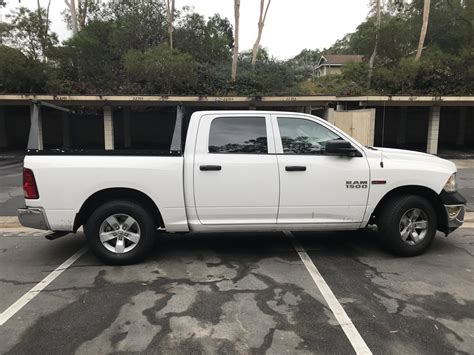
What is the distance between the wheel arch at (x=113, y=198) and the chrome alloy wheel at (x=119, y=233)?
25cm

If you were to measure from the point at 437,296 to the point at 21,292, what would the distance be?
4371mm

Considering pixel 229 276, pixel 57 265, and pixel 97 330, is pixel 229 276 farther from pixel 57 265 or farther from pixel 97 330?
pixel 57 265

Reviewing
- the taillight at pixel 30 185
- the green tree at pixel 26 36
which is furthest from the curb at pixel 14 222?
the green tree at pixel 26 36

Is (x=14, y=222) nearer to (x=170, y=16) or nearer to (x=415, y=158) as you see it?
(x=415, y=158)

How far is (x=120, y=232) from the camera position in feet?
17.3

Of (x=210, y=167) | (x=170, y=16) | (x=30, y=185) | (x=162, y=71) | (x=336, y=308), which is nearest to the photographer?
(x=336, y=308)

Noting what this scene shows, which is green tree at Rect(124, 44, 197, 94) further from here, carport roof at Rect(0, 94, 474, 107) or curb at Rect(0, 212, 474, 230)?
curb at Rect(0, 212, 474, 230)

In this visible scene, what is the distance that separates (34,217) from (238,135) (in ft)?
8.79

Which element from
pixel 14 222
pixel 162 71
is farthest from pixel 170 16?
pixel 14 222

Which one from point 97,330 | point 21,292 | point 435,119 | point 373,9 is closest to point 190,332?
point 97,330

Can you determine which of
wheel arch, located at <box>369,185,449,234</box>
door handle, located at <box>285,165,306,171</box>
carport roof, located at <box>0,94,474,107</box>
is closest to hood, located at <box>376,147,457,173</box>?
wheel arch, located at <box>369,185,449,234</box>

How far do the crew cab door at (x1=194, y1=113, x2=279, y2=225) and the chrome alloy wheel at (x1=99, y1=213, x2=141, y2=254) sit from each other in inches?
33.3

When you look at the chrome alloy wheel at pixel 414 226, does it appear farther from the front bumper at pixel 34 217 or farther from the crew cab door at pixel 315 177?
the front bumper at pixel 34 217

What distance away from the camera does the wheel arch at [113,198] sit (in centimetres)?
523
